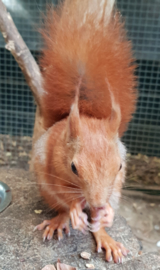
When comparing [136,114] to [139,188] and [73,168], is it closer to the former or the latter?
[139,188]

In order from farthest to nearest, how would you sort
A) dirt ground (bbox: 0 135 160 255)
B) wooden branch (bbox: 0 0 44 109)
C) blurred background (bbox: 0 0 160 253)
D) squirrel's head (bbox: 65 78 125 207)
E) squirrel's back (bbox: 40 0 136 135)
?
1. blurred background (bbox: 0 0 160 253)
2. dirt ground (bbox: 0 135 160 255)
3. wooden branch (bbox: 0 0 44 109)
4. squirrel's back (bbox: 40 0 136 135)
5. squirrel's head (bbox: 65 78 125 207)

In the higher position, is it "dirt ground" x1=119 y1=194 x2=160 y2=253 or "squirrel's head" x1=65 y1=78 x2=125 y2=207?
"squirrel's head" x1=65 y1=78 x2=125 y2=207

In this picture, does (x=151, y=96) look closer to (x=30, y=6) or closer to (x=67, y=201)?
(x=30, y=6)

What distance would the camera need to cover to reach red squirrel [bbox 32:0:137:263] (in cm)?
112

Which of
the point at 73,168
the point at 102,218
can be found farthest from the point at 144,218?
the point at 73,168

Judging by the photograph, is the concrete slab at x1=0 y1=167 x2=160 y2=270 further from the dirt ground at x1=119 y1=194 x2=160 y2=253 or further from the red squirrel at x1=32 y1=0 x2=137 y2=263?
the dirt ground at x1=119 y1=194 x2=160 y2=253

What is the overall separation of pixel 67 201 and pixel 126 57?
79 cm

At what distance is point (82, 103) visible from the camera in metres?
1.35

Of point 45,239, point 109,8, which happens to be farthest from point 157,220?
point 109,8

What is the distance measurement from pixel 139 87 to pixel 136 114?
12.4 inches

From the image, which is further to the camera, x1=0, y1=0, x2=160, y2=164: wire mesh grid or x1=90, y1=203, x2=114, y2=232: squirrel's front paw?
x1=0, y1=0, x2=160, y2=164: wire mesh grid

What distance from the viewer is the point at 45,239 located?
1.45 metres

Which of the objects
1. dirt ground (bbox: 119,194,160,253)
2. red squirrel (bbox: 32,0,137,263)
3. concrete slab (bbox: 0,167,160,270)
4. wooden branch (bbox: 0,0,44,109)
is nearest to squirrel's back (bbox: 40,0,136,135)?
red squirrel (bbox: 32,0,137,263)

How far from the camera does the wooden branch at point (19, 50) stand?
5.58 ft
